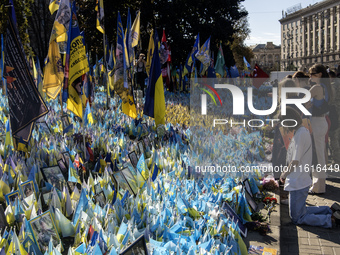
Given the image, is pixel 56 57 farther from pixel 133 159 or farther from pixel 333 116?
pixel 333 116

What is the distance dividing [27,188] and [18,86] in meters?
1.64

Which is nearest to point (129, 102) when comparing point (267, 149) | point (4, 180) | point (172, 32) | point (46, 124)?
point (46, 124)

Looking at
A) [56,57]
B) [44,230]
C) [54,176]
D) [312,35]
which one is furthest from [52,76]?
[312,35]

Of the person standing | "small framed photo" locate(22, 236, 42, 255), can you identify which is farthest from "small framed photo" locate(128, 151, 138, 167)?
the person standing

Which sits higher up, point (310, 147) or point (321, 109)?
point (321, 109)

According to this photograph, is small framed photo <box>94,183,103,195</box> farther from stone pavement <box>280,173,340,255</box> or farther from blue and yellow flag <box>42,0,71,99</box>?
blue and yellow flag <box>42,0,71,99</box>

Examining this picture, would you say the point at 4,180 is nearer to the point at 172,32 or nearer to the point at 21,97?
the point at 21,97

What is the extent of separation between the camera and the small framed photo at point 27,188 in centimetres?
376

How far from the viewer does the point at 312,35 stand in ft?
313

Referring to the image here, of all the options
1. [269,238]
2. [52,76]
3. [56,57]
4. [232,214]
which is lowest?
[269,238]

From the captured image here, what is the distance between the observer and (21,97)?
4.89m

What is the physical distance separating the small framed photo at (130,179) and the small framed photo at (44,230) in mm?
1253

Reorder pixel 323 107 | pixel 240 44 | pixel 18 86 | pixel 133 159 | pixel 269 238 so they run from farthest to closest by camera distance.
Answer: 1. pixel 240 44
2. pixel 323 107
3. pixel 133 159
4. pixel 18 86
5. pixel 269 238

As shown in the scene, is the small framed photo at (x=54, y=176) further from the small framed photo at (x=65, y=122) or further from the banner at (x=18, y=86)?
the small framed photo at (x=65, y=122)
